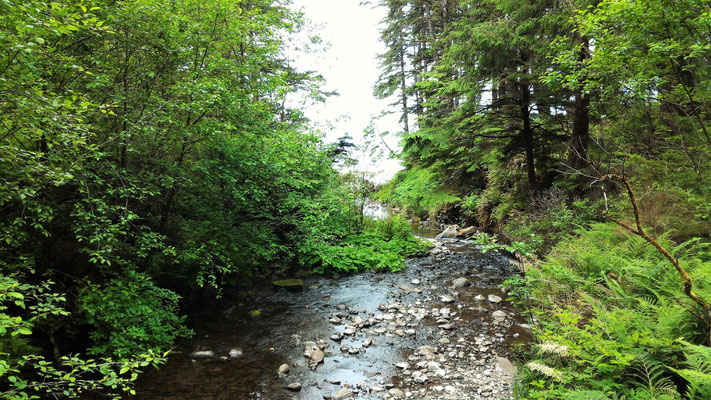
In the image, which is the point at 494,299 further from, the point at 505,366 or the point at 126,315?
the point at 126,315

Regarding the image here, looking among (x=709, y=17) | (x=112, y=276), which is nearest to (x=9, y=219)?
(x=112, y=276)

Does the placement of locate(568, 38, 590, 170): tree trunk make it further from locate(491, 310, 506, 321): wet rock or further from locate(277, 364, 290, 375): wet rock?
locate(277, 364, 290, 375): wet rock

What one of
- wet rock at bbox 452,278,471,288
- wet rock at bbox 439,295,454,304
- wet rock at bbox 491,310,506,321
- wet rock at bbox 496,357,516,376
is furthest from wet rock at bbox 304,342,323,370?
wet rock at bbox 452,278,471,288

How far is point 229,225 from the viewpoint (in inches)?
251

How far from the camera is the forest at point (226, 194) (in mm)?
2834

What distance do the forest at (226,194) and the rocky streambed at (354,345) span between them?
1.55 feet

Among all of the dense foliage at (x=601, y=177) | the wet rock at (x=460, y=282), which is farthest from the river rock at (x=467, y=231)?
the wet rock at (x=460, y=282)

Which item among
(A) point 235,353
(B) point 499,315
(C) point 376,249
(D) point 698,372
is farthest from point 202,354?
(C) point 376,249

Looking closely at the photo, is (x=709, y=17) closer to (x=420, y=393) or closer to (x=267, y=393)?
(x=420, y=393)

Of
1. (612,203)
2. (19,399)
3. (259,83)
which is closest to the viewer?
(19,399)

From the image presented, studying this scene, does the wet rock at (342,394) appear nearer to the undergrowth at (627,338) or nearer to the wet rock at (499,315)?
the undergrowth at (627,338)

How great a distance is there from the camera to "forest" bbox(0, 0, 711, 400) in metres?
2.83

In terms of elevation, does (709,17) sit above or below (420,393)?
above

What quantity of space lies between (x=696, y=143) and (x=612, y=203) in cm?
169
